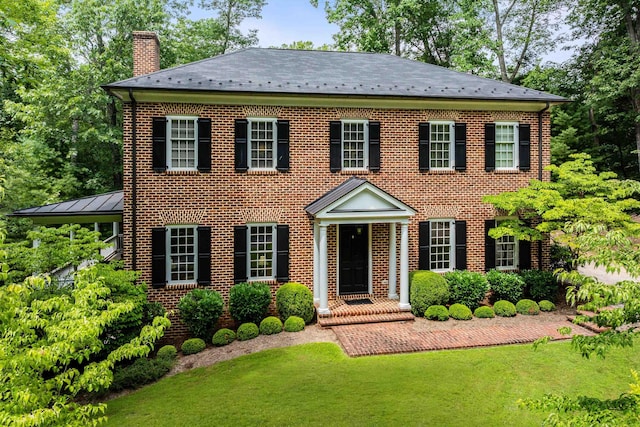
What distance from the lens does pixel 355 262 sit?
13.8 metres

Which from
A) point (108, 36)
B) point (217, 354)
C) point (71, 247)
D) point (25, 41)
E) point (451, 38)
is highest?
point (451, 38)

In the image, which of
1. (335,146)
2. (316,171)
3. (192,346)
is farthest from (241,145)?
(192,346)

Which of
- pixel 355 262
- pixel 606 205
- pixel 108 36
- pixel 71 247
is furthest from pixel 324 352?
pixel 108 36

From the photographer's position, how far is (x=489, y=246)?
1423 cm

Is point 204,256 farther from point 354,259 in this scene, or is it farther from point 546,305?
point 546,305

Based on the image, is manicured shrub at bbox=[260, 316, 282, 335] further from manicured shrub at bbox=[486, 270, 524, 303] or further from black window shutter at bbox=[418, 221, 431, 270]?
manicured shrub at bbox=[486, 270, 524, 303]

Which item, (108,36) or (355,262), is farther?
(108,36)

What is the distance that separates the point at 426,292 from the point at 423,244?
5.94 ft

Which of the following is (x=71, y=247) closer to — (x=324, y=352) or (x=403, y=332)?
(x=324, y=352)

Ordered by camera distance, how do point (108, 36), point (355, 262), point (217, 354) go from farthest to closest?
1. point (108, 36)
2. point (355, 262)
3. point (217, 354)

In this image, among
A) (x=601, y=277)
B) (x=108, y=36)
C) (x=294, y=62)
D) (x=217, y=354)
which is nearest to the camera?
(x=217, y=354)

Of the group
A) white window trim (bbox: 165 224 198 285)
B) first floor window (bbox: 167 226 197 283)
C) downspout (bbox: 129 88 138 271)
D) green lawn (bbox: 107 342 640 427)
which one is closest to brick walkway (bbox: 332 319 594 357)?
green lawn (bbox: 107 342 640 427)

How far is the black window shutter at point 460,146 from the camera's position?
14.0m

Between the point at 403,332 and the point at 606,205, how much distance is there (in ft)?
24.7
